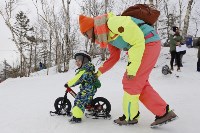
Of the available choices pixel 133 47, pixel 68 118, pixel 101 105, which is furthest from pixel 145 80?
pixel 68 118

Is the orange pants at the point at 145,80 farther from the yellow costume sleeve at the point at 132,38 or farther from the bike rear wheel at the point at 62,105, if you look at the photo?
the bike rear wheel at the point at 62,105

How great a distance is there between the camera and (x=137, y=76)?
3.60 metres

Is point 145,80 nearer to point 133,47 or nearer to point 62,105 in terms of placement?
point 133,47

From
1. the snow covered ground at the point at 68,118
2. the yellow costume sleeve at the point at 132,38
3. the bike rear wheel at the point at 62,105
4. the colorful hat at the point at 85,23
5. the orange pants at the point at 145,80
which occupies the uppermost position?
the colorful hat at the point at 85,23

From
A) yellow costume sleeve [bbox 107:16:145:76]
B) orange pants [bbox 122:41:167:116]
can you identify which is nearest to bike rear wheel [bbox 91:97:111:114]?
orange pants [bbox 122:41:167:116]

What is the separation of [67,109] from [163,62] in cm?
902

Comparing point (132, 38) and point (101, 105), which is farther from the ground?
point (132, 38)

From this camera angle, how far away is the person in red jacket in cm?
339

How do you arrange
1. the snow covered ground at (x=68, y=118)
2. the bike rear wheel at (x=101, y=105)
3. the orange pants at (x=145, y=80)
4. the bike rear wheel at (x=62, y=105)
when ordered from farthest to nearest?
the bike rear wheel at (x=62, y=105) → the bike rear wheel at (x=101, y=105) → the snow covered ground at (x=68, y=118) → the orange pants at (x=145, y=80)

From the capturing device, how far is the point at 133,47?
341 cm

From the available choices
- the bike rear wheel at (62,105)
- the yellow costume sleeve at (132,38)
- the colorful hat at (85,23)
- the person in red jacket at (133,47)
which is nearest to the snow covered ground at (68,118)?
the bike rear wheel at (62,105)

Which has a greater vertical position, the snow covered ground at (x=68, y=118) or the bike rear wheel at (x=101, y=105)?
the bike rear wheel at (x=101, y=105)

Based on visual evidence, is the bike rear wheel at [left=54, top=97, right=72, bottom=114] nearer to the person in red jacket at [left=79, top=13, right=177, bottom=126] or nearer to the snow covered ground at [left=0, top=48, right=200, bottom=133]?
the snow covered ground at [left=0, top=48, right=200, bottom=133]

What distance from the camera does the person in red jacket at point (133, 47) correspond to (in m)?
3.39
